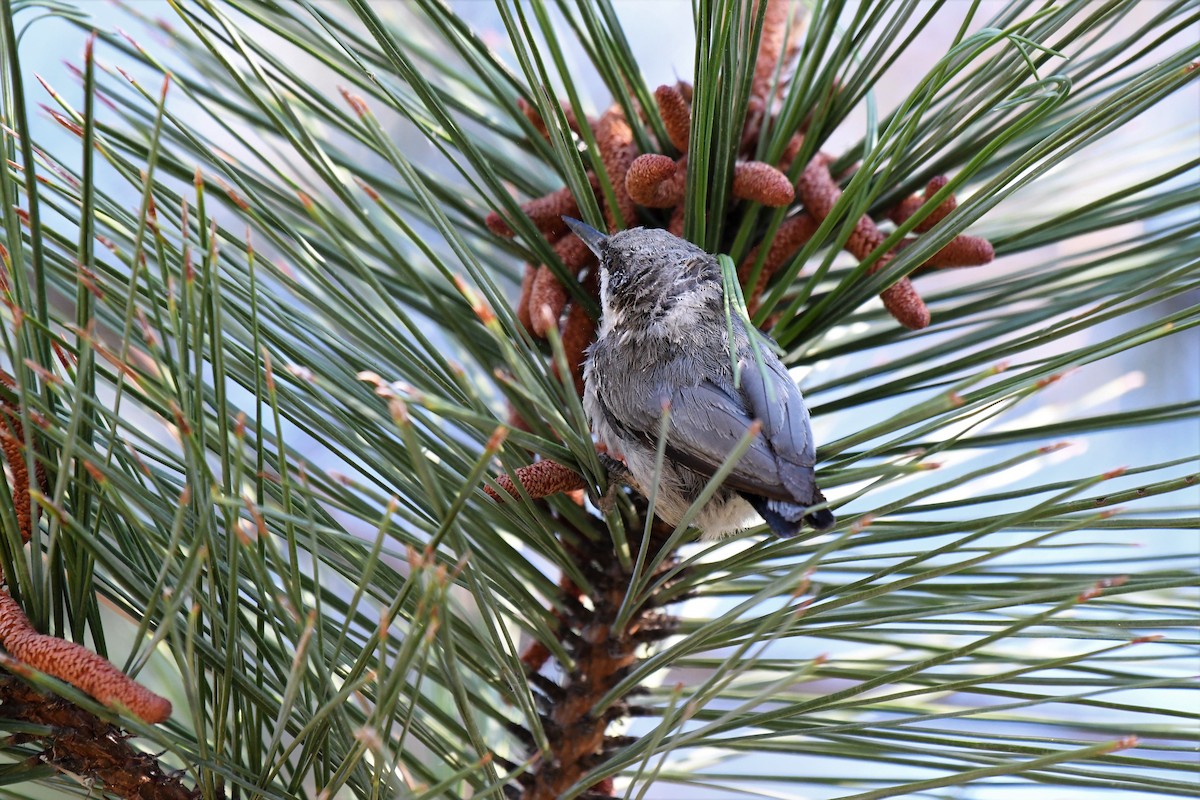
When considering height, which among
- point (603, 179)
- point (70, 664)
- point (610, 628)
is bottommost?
point (70, 664)

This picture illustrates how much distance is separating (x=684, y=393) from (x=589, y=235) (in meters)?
0.20

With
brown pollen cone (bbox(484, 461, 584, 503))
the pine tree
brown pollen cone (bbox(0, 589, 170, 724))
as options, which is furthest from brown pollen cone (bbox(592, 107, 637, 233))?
brown pollen cone (bbox(0, 589, 170, 724))

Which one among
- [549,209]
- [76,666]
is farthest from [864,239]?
[76,666]

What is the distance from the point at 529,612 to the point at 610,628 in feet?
0.32

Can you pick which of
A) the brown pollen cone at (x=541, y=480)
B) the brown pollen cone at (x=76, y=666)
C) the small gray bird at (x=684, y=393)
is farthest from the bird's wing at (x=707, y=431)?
the brown pollen cone at (x=76, y=666)

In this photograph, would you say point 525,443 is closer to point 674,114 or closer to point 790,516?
point 790,516

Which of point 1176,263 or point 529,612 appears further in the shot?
point 1176,263

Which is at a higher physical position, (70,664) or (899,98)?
(899,98)

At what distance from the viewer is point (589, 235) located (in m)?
1.07

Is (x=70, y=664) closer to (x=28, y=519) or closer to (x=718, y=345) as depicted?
(x=28, y=519)

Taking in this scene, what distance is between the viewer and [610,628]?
999 mm

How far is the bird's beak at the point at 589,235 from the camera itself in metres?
1.06

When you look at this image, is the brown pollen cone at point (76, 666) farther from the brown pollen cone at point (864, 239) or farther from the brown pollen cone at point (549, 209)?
the brown pollen cone at point (864, 239)

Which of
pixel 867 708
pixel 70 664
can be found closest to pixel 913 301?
pixel 867 708
